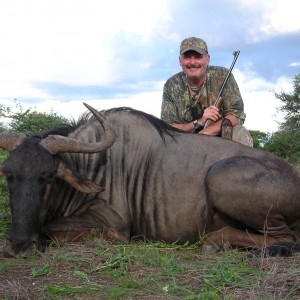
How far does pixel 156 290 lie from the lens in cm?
319

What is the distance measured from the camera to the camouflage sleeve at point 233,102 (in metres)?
6.65

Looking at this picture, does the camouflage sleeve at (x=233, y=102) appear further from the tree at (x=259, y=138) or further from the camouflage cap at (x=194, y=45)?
the tree at (x=259, y=138)

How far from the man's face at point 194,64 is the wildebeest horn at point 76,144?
2.51 m

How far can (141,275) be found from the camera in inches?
138

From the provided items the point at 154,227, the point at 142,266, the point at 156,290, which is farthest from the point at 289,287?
the point at 154,227

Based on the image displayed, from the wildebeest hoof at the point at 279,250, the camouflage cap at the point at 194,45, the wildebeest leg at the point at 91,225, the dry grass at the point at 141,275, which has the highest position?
the camouflage cap at the point at 194,45

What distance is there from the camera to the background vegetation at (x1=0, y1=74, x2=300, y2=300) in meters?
3.12

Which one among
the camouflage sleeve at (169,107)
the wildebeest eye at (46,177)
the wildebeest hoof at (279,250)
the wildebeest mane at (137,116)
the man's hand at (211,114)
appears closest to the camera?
the wildebeest hoof at (279,250)

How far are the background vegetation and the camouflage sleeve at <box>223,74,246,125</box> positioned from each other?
236cm

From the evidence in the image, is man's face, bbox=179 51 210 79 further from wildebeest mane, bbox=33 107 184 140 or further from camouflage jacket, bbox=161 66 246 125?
wildebeest mane, bbox=33 107 184 140

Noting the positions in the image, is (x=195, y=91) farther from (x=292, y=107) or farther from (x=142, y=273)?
(x=292, y=107)

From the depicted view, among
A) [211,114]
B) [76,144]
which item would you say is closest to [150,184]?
[76,144]

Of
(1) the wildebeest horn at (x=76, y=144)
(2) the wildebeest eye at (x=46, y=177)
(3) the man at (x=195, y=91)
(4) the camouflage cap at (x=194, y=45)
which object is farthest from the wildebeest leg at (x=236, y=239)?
(4) the camouflage cap at (x=194, y=45)

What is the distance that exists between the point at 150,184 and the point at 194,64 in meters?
2.30
